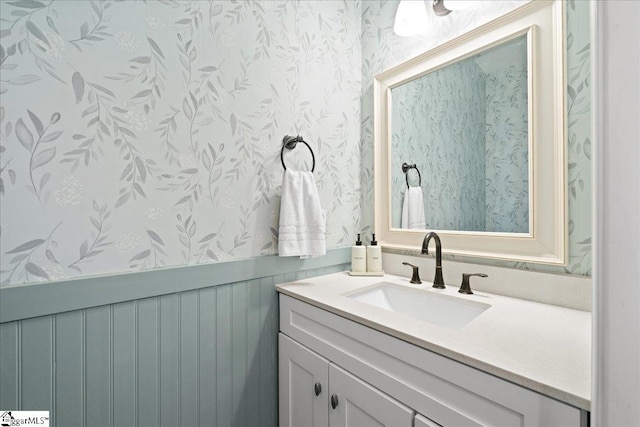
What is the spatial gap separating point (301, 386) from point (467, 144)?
114cm

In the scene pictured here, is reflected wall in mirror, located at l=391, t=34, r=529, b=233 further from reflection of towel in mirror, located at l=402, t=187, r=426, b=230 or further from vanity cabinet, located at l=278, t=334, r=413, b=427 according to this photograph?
vanity cabinet, located at l=278, t=334, r=413, b=427

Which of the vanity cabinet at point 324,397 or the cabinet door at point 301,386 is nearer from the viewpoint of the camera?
the vanity cabinet at point 324,397

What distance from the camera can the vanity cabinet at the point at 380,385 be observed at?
60cm

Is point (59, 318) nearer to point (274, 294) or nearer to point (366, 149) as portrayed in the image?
point (274, 294)

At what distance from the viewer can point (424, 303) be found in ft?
3.84

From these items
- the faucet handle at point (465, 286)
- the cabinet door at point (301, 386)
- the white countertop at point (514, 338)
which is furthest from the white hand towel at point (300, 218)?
the faucet handle at point (465, 286)

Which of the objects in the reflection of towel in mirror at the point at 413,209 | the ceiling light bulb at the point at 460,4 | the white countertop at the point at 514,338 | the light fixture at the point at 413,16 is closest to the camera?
the white countertop at the point at 514,338

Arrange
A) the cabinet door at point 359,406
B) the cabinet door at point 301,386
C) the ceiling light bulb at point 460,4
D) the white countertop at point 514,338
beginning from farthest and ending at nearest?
the ceiling light bulb at point 460,4 < the cabinet door at point 301,386 < the cabinet door at point 359,406 < the white countertop at point 514,338

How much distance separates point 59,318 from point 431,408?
1.01 meters

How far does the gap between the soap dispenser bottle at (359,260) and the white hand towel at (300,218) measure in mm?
224

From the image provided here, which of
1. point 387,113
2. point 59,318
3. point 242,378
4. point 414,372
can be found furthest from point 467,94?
point 59,318

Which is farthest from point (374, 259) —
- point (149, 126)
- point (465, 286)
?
point (149, 126)

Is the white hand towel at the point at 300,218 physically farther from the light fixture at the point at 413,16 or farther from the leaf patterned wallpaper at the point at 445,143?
the light fixture at the point at 413,16

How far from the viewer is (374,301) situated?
1271mm
